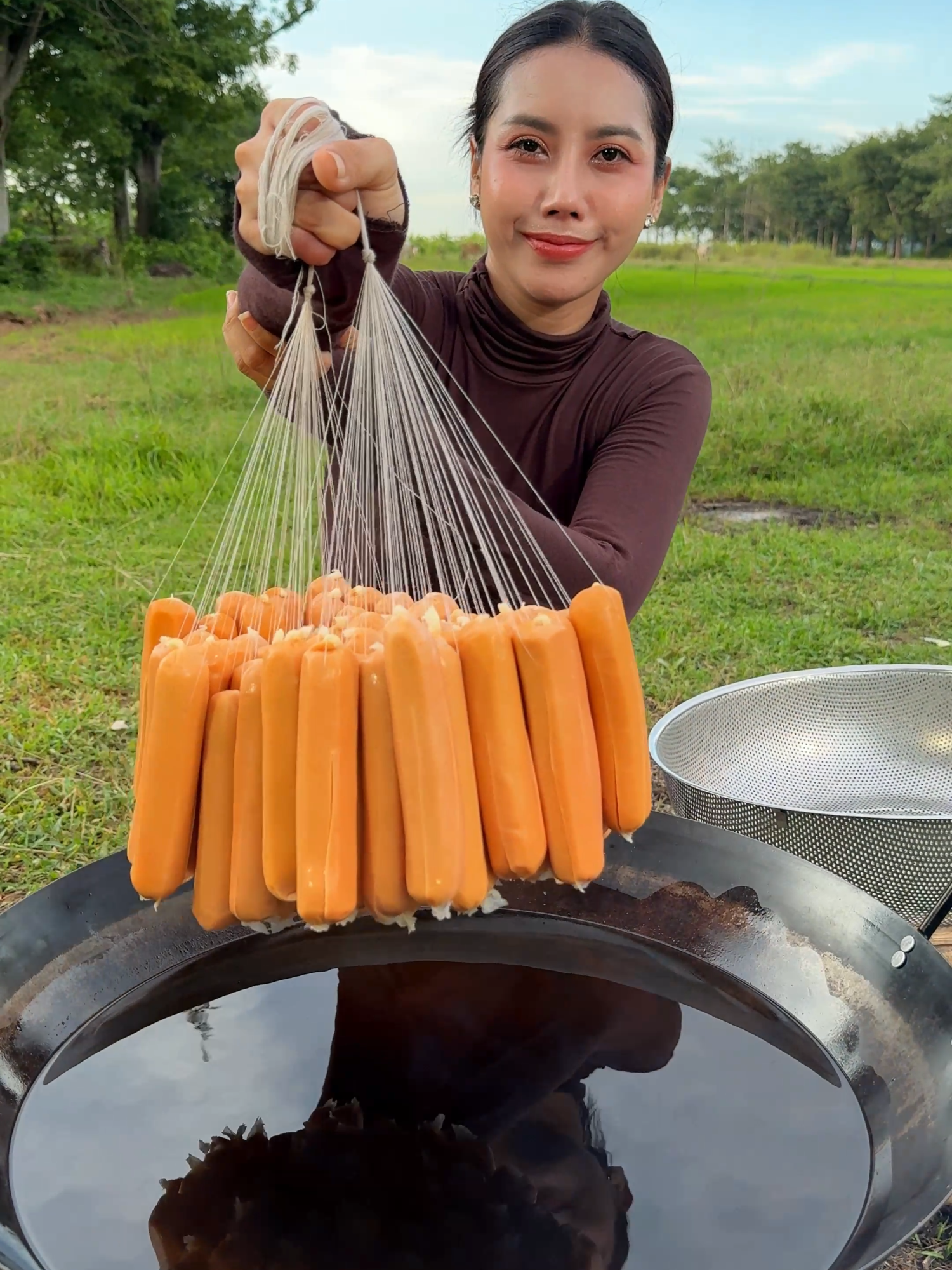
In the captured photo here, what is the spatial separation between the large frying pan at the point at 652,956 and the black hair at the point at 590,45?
169 cm

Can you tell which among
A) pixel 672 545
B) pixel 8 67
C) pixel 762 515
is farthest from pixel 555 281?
pixel 8 67

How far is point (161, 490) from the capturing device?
791cm

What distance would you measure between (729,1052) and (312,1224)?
81cm

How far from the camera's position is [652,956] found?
2221mm

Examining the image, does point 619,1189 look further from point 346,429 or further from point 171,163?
point 171,163

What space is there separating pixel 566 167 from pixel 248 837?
5.28ft

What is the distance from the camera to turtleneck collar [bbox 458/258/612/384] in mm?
2701

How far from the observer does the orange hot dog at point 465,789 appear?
4.91ft

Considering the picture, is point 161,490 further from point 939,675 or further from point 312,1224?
point 312,1224

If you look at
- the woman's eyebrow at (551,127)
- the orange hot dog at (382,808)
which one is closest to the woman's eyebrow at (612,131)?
the woman's eyebrow at (551,127)

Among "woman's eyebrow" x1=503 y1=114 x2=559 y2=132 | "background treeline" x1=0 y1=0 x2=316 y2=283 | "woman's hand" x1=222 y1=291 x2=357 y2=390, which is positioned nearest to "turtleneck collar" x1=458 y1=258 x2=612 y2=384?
"woman's eyebrow" x1=503 y1=114 x2=559 y2=132

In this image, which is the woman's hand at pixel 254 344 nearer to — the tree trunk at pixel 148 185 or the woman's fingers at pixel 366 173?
the woman's fingers at pixel 366 173

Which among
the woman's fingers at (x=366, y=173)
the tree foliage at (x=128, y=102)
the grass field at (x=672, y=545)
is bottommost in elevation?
the grass field at (x=672, y=545)

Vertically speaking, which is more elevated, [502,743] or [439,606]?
[439,606]
